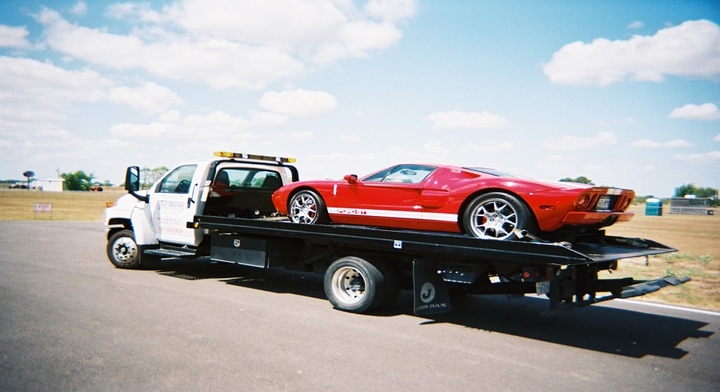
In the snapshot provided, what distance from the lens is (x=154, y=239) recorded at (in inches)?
360

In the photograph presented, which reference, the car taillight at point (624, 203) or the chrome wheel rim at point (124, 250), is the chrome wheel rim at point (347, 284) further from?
the chrome wheel rim at point (124, 250)

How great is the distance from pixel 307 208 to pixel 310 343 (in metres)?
2.69

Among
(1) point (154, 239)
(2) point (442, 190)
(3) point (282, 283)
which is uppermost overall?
(2) point (442, 190)

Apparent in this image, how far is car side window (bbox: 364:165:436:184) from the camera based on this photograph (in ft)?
20.9

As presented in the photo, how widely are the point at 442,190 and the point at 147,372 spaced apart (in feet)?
11.8

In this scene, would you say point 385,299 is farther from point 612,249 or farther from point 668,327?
point 668,327

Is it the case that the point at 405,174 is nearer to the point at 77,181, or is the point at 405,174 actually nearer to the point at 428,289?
the point at 428,289

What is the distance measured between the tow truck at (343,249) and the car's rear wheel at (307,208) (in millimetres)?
324

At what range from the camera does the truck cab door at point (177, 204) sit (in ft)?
28.1

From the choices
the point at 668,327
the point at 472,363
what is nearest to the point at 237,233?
the point at 472,363

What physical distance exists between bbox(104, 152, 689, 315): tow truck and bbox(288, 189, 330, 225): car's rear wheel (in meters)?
0.32

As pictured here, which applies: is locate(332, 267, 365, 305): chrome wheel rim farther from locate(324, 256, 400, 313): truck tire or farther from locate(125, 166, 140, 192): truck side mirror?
locate(125, 166, 140, 192): truck side mirror

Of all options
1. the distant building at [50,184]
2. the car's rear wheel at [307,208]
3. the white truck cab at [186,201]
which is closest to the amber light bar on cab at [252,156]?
the white truck cab at [186,201]

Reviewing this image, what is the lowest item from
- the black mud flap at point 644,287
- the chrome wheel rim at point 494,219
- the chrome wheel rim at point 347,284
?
the chrome wheel rim at point 347,284
